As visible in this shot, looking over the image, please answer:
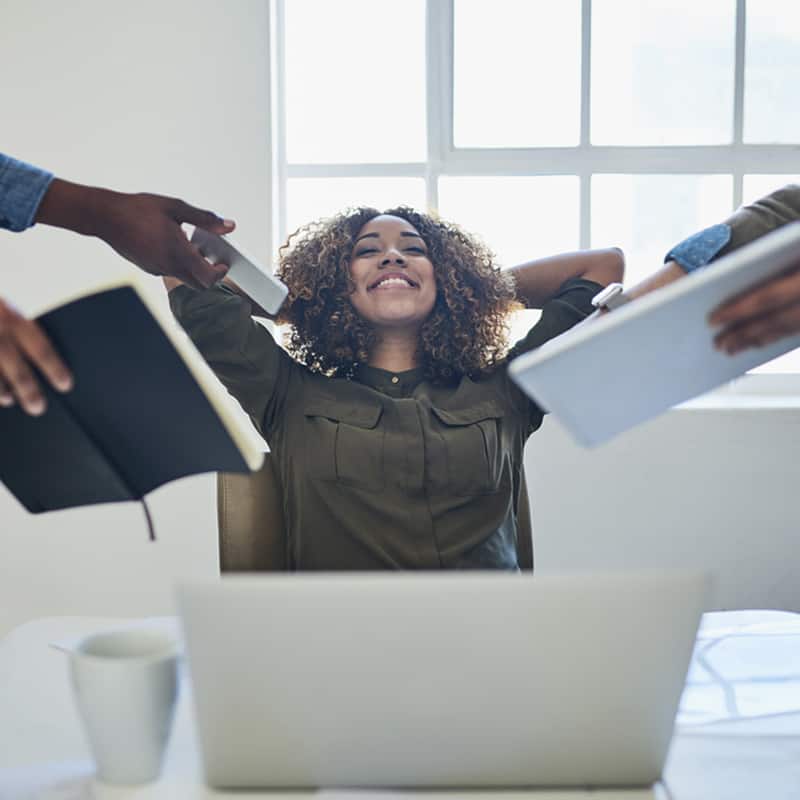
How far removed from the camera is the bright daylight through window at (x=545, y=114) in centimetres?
279

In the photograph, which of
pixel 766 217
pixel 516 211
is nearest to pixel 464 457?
pixel 766 217

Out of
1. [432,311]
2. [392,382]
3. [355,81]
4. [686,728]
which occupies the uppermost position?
[355,81]

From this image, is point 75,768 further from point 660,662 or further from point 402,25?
point 402,25

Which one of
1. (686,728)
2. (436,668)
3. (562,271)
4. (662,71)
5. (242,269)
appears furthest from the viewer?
(662,71)

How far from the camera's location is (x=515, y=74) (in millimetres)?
2828

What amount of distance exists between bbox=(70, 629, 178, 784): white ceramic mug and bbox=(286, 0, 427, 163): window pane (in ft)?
7.55

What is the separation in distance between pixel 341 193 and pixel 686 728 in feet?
7.25

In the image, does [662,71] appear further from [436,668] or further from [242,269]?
[436,668]

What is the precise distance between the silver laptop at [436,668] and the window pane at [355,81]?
238cm

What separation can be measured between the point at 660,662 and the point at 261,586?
0.28m

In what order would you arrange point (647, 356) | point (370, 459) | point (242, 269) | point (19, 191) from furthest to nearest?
point (370, 459)
point (242, 269)
point (19, 191)
point (647, 356)

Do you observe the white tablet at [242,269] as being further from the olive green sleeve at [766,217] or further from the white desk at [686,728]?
the olive green sleeve at [766,217]

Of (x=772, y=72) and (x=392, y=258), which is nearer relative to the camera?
(x=392, y=258)

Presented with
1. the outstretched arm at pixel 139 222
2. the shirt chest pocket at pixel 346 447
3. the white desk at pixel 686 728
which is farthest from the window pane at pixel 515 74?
the white desk at pixel 686 728
